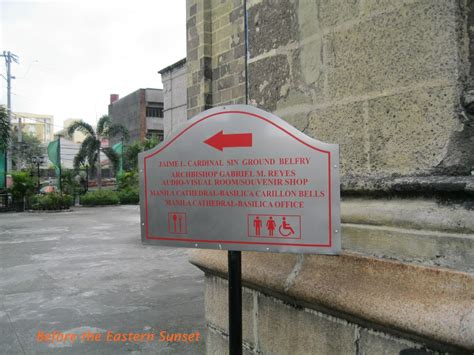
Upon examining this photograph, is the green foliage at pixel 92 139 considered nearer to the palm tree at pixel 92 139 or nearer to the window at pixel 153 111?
the palm tree at pixel 92 139

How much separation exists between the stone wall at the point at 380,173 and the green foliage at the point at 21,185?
22.1 m

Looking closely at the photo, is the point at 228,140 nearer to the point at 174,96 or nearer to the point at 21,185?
the point at 174,96

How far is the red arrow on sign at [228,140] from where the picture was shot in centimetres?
154

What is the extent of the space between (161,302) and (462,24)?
185 inches

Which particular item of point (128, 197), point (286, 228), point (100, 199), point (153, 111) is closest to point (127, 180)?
point (128, 197)

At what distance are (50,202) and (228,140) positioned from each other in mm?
21335

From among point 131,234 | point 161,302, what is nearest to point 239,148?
point 161,302

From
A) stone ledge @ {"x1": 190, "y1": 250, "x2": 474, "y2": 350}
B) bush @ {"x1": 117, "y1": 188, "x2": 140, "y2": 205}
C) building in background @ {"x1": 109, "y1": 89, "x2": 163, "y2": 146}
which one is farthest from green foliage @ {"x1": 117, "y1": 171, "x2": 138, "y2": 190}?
stone ledge @ {"x1": 190, "y1": 250, "x2": 474, "y2": 350}

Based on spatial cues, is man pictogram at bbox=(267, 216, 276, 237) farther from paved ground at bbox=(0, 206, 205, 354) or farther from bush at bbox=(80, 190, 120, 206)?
bush at bbox=(80, 190, 120, 206)

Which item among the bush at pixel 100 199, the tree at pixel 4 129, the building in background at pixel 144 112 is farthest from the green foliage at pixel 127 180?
the building in background at pixel 144 112

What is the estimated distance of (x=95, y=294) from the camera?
5711 millimetres

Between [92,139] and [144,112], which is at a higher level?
[144,112]

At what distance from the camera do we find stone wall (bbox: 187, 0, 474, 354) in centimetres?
150

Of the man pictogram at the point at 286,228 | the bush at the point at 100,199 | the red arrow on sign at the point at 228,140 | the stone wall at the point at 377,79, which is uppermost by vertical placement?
the stone wall at the point at 377,79
